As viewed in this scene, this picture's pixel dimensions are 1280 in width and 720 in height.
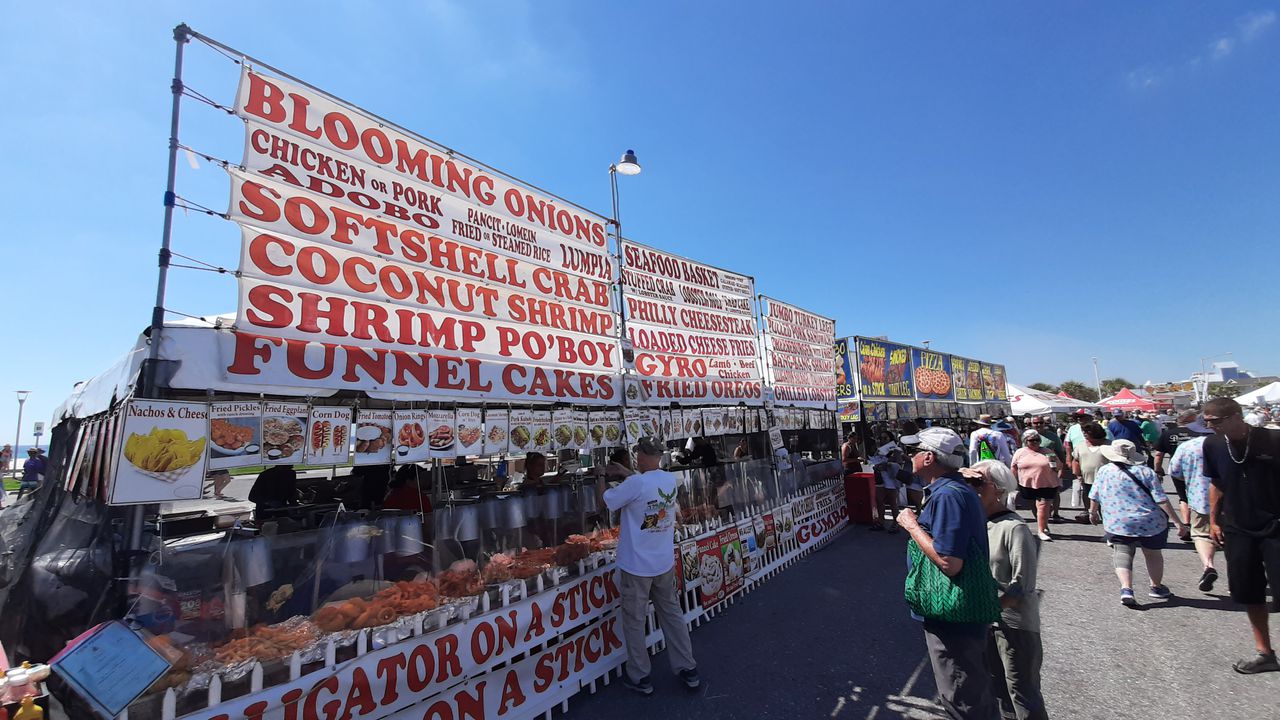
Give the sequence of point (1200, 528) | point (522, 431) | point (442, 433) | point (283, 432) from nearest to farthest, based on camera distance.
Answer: point (283, 432) < point (442, 433) < point (522, 431) < point (1200, 528)

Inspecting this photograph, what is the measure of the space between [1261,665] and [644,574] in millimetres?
5034

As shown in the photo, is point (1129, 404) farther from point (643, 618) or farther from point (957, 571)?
point (643, 618)

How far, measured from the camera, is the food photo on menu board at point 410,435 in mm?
4066

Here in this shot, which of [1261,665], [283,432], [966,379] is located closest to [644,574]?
[283,432]

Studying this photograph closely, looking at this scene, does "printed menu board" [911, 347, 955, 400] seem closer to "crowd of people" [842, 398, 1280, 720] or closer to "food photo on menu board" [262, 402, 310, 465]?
"crowd of people" [842, 398, 1280, 720]

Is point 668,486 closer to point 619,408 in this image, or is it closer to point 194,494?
point 619,408

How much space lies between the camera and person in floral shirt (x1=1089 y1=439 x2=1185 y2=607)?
5.78 meters

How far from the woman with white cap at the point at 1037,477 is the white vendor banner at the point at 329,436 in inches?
398

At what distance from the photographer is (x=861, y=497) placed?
10734 millimetres

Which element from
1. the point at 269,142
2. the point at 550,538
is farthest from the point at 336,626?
the point at 269,142

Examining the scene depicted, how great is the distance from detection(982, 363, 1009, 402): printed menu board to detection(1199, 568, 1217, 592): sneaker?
2200 cm

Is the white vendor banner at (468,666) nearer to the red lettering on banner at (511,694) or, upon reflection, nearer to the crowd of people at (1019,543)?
the red lettering on banner at (511,694)

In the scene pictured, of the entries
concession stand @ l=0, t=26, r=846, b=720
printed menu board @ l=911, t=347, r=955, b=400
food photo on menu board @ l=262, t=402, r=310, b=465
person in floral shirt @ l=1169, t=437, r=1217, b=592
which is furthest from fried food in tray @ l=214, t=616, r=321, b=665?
printed menu board @ l=911, t=347, r=955, b=400

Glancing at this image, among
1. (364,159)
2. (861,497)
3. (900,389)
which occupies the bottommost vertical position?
(861,497)
